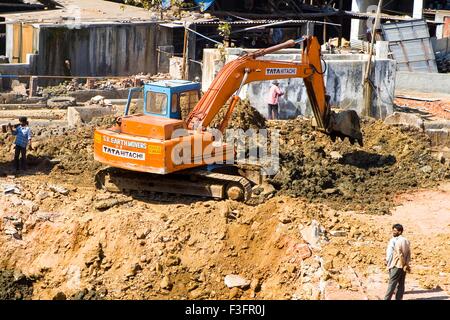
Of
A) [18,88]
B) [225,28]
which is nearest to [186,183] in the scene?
[225,28]

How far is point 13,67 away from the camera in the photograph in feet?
88.8

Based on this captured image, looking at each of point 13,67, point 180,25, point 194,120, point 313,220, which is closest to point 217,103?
point 194,120

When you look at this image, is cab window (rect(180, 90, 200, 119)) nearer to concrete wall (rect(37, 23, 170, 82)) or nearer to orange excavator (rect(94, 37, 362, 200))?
orange excavator (rect(94, 37, 362, 200))

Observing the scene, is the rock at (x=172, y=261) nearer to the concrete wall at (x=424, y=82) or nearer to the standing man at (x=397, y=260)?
the standing man at (x=397, y=260)

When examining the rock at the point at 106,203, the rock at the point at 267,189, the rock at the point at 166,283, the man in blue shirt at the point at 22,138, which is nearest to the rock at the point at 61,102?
the man in blue shirt at the point at 22,138

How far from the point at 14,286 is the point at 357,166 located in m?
8.12

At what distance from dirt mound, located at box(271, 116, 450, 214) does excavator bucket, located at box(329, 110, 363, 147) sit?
0.50m

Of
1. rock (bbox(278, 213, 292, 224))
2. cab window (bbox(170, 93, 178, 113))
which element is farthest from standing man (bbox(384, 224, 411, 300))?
cab window (bbox(170, 93, 178, 113))

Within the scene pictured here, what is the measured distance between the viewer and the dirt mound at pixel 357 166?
693 inches

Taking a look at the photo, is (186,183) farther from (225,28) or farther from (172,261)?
(225,28)

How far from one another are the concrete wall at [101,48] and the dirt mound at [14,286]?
14.7 m

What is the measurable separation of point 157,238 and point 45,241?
1878mm

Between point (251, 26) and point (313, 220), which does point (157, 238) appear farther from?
point (251, 26)

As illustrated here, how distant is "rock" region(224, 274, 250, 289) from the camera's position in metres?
13.6
